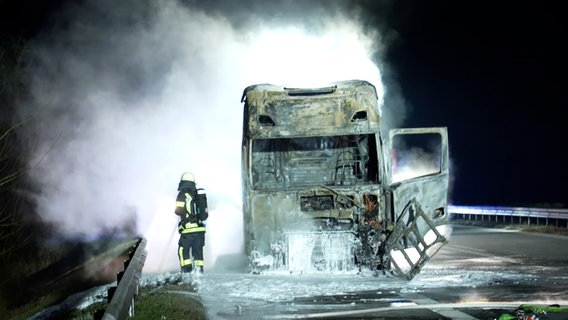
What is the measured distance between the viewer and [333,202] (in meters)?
11.6

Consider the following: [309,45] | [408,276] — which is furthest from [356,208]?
[309,45]

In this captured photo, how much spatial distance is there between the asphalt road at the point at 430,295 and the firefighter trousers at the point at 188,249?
384mm

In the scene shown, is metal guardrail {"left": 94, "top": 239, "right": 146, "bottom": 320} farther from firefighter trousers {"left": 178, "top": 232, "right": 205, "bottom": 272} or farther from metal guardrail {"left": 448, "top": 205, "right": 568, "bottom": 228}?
metal guardrail {"left": 448, "top": 205, "right": 568, "bottom": 228}

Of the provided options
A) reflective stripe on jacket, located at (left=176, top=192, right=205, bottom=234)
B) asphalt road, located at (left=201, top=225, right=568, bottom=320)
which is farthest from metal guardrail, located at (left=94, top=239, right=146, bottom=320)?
reflective stripe on jacket, located at (left=176, top=192, right=205, bottom=234)

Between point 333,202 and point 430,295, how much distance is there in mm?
3108

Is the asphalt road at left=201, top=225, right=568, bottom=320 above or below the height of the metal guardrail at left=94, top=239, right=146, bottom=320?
below

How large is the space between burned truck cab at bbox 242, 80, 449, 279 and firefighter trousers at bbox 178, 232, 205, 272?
2.90 ft

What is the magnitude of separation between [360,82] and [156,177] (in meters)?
8.52

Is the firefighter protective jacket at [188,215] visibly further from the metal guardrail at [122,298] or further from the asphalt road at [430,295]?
the metal guardrail at [122,298]

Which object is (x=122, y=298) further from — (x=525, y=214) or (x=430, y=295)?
(x=525, y=214)

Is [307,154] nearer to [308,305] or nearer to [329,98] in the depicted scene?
[329,98]

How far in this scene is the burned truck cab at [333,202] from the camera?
11172mm

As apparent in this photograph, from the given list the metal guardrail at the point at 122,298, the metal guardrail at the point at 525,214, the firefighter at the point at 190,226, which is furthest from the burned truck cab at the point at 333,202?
the metal guardrail at the point at 525,214

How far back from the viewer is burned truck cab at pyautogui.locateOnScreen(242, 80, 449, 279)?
1117 centimetres
